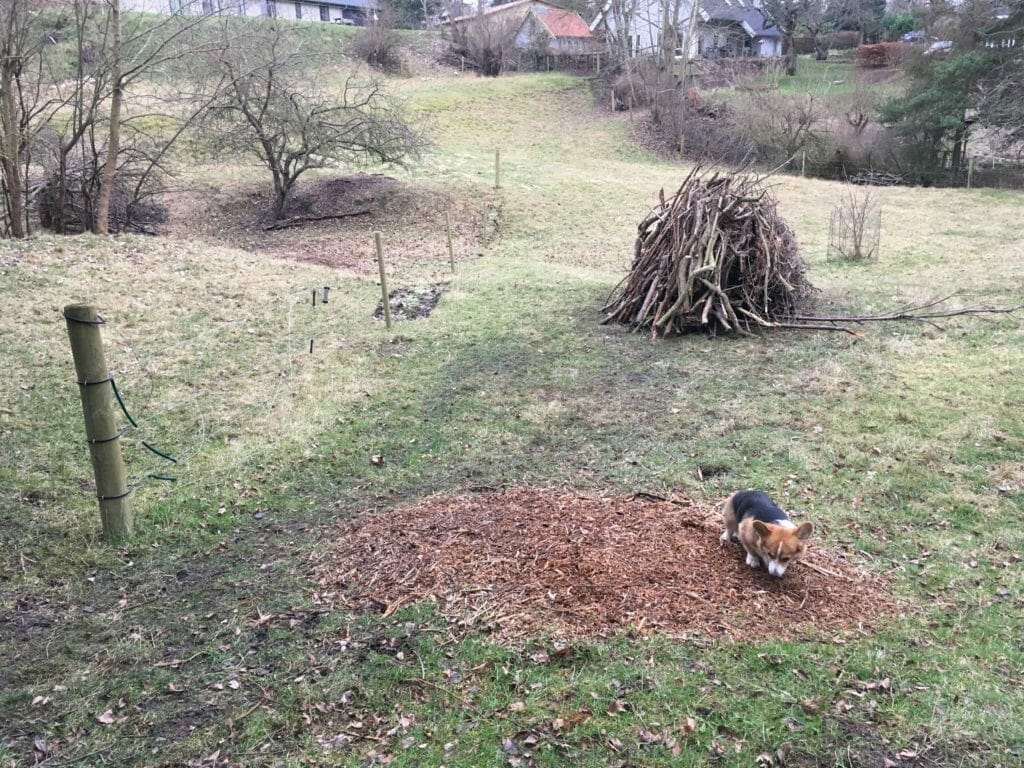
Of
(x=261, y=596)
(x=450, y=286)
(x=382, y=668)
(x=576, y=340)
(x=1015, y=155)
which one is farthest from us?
(x=1015, y=155)

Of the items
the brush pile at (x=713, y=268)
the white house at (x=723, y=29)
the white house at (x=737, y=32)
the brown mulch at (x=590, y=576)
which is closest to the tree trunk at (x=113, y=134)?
the brush pile at (x=713, y=268)

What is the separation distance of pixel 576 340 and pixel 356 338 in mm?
2818

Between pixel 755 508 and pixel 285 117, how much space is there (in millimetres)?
15289

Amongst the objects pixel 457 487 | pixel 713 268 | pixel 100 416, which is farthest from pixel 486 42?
pixel 100 416

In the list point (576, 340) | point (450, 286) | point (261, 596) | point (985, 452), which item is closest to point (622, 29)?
point (450, 286)

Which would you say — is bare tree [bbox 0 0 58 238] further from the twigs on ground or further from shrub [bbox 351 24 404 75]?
shrub [bbox 351 24 404 75]

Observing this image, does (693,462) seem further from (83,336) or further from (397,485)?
(83,336)

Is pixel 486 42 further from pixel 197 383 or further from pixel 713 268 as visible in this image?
pixel 197 383

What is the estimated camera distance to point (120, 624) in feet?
13.1

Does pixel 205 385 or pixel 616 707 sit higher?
pixel 205 385

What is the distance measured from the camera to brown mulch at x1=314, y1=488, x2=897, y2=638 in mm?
3822

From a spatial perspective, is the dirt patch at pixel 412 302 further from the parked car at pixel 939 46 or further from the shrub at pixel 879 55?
the shrub at pixel 879 55

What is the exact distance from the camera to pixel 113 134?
13305 mm

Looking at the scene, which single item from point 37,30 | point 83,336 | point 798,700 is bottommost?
point 798,700
